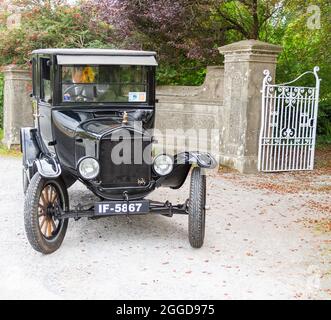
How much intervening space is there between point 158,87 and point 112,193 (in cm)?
→ 739

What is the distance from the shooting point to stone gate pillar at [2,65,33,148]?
12453 mm

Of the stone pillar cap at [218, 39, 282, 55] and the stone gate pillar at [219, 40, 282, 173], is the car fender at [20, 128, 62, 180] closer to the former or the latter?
the stone gate pillar at [219, 40, 282, 173]

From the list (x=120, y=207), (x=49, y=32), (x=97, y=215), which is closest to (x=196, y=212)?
(x=120, y=207)

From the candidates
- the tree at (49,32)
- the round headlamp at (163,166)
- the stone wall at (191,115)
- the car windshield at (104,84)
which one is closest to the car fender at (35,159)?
the car windshield at (104,84)

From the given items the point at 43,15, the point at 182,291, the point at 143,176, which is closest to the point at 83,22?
the point at 43,15

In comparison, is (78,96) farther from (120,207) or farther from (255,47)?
(255,47)

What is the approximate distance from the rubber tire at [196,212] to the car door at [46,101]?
5.94 feet

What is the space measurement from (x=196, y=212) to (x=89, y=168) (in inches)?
45.5

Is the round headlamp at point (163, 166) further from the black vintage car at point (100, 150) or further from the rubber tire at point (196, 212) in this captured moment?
the rubber tire at point (196, 212)

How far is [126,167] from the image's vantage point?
17.6 feet

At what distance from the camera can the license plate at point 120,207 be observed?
5176 millimetres

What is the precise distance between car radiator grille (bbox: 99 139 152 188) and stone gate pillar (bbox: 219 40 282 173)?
4533mm

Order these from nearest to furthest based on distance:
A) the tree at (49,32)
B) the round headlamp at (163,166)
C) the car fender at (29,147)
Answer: the round headlamp at (163,166)
the car fender at (29,147)
the tree at (49,32)

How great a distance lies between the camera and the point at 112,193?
538 centimetres
